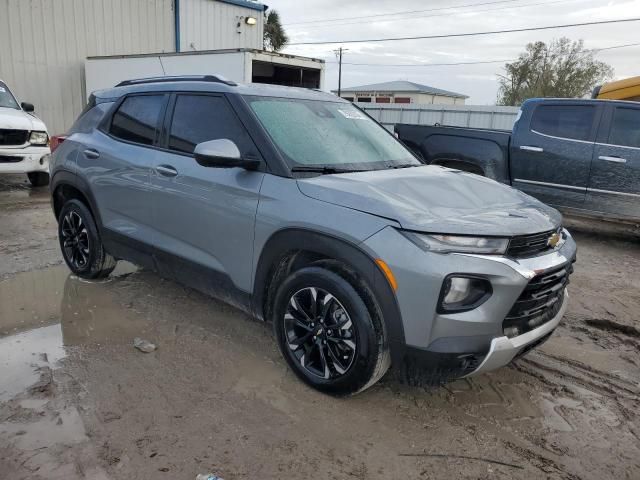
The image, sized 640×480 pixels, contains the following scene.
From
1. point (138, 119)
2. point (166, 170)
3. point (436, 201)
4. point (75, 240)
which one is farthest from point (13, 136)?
point (436, 201)

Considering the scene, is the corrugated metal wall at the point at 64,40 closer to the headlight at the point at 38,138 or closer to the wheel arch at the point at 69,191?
the headlight at the point at 38,138

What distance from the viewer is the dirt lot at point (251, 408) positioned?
2510 millimetres

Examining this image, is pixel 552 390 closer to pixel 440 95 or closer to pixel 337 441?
pixel 337 441

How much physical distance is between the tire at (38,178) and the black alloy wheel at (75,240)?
19.9 ft

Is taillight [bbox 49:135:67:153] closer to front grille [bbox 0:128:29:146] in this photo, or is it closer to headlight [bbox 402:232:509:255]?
headlight [bbox 402:232:509:255]

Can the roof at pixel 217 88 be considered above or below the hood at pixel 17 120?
above

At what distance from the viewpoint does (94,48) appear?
14.6 meters

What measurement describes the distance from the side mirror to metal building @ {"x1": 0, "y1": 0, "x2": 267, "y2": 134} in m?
12.8

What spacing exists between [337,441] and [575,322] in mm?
2703

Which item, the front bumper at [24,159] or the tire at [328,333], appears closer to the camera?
the tire at [328,333]

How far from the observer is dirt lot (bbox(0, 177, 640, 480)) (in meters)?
2.51

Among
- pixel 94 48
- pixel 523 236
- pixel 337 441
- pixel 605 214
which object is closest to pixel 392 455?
pixel 337 441

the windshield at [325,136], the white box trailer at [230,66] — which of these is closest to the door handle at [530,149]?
the windshield at [325,136]

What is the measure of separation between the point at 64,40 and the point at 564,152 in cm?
1296
